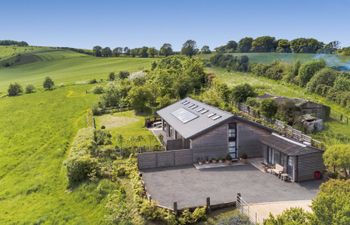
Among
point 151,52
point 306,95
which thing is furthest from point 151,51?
point 306,95

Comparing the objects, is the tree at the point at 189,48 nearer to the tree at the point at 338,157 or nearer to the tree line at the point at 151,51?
the tree line at the point at 151,51

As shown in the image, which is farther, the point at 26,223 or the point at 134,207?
the point at 26,223

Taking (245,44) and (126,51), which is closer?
(245,44)

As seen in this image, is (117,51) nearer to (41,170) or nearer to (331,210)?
(41,170)

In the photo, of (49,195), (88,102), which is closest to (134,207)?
(49,195)

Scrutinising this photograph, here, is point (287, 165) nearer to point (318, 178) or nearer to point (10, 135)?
point (318, 178)

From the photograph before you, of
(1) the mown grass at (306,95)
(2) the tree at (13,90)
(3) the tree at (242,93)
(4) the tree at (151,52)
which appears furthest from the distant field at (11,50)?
(3) the tree at (242,93)

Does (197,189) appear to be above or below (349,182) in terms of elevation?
below
